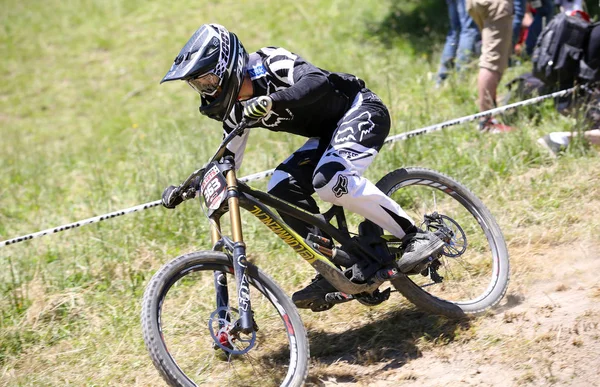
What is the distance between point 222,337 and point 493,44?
454 centimetres

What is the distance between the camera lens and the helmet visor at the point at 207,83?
12.0 ft

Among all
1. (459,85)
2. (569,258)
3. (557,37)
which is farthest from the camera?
(459,85)

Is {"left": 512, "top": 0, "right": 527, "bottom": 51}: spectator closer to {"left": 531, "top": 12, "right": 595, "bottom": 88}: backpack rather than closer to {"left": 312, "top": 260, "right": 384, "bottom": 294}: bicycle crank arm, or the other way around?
{"left": 531, "top": 12, "right": 595, "bottom": 88}: backpack

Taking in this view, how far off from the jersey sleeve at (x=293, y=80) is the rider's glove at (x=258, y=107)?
90 mm

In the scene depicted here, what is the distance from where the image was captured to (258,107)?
3488 mm

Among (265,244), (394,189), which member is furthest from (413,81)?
(394,189)

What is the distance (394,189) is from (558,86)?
10.0 feet

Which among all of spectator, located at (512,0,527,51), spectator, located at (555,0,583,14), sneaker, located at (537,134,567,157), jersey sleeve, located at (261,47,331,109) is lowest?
sneaker, located at (537,134,567,157)

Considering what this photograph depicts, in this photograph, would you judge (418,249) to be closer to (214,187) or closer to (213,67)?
(214,187)

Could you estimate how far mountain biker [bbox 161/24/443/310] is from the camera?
3.67 metres

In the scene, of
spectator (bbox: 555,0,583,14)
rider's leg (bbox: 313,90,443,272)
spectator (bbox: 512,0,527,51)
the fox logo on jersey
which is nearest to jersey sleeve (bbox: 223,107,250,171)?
rider's leg (bbox: 313,90,443,272)

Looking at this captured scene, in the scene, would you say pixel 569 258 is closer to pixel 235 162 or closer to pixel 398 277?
pixel 398 277

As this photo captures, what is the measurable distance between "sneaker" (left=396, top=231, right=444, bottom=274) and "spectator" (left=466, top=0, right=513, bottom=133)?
2875mm

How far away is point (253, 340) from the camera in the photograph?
3.64 metres
